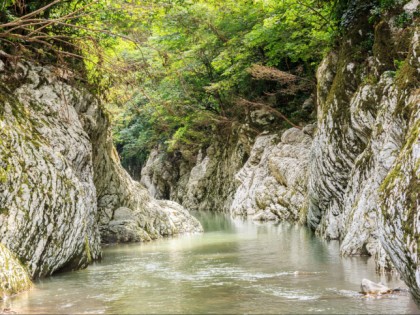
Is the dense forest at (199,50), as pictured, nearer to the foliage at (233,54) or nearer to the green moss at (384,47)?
the foliage at (233,54)

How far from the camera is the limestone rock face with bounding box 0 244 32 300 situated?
22.9 feet

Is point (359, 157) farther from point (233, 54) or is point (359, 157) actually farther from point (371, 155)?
point (233, 54)

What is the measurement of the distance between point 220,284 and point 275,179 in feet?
50.8

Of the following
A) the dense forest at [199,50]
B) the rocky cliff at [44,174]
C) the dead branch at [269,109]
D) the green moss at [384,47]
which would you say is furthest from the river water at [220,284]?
the dead branch at [269,109]

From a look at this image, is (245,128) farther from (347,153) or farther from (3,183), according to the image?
(3,183)

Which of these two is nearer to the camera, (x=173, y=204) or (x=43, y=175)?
(x=43, y=175)

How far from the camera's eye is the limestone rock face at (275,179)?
821 inches

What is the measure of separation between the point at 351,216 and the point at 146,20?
6907mm

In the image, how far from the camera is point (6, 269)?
23.5 ft

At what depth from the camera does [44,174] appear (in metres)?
9.04

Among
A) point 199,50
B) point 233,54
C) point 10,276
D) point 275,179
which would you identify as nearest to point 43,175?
point 10,276

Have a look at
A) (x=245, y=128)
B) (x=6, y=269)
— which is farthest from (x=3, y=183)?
(x=245, y=128)

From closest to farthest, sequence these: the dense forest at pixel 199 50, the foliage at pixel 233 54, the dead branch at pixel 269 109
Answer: the dense forest at pixel 199 50 → the foliage at pixel 233 54 → the dead branch at pixel 269 109

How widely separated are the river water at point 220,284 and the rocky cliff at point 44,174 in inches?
17.4
